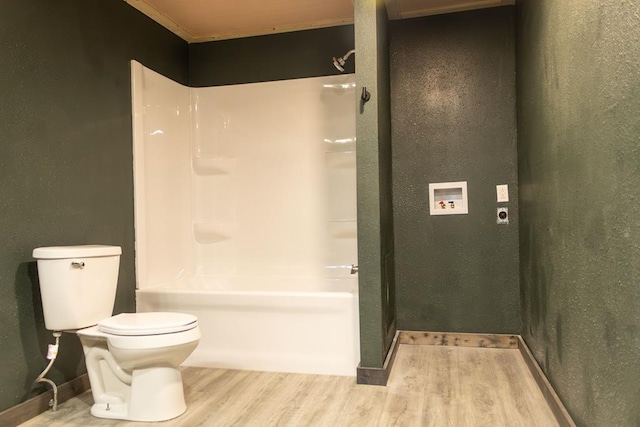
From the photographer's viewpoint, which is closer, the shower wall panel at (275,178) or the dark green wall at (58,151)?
the dark green wall at (58,151)

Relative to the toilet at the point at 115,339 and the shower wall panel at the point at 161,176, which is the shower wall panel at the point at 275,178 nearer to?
the shower wall panel at the point at 161,176

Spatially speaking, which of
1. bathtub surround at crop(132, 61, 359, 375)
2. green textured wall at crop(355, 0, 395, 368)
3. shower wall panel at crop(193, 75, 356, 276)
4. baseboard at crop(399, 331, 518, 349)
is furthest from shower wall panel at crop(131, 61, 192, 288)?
baseboard at crop(399, 331, 518, 349)

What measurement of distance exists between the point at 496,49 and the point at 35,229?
3040mm

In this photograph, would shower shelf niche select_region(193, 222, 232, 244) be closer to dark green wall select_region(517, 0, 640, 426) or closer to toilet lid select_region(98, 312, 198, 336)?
toilet lid select_region(98, 312, 198, 336)

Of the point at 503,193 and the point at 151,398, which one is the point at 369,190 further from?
the point at 151,398

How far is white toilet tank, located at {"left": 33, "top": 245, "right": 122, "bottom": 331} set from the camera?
6.92 feet

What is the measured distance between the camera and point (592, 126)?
60.4 inches

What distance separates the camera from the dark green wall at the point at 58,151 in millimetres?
2115

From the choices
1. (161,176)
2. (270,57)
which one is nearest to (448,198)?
(270,57)

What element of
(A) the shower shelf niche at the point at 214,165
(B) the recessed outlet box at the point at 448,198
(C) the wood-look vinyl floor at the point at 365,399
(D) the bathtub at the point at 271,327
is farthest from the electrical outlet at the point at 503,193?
(A) the shower shelf niche at the point at 214,165

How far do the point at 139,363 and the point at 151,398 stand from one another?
18 cm

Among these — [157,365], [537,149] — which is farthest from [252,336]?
[537,149]

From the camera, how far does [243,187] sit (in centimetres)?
366

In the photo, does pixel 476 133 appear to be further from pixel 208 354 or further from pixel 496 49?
pixel 208 354
